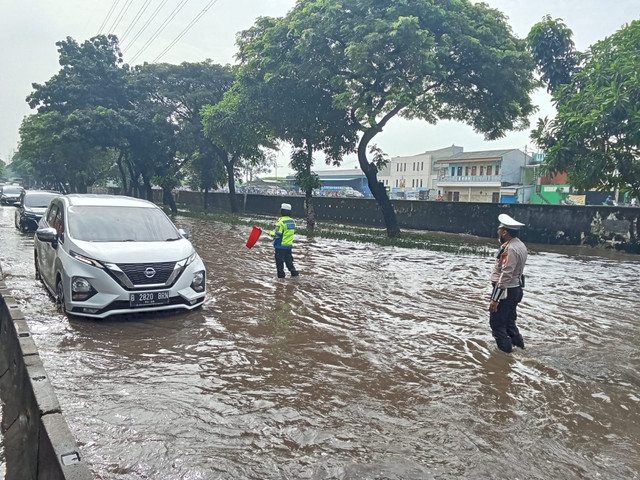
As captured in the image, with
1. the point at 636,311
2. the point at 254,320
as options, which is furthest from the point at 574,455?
the point at 636,311

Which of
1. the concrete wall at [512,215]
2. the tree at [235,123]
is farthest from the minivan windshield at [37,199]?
the concrete wall at [512,215]

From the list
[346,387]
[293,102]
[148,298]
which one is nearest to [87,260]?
[148,298]

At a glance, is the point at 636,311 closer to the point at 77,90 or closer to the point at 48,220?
the point at 48,220

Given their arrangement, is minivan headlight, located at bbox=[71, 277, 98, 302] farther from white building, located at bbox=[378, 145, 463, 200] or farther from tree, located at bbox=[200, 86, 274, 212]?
white building, located at bbox=[378, 145, 463, 200]

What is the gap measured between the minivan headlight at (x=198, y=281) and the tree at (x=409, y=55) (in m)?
10.5

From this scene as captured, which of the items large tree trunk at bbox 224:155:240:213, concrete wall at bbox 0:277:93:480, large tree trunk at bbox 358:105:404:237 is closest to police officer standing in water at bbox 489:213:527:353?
concrete wall at bbox 0:277:93:480

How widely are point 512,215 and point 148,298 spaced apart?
17.6 metres

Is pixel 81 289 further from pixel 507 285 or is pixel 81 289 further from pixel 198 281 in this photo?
pixel 507 285

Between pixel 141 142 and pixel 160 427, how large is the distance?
31518 millimetres

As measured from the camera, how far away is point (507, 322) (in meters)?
5.73

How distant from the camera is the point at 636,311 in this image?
8.34m

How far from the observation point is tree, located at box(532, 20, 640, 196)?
1013 centimetres

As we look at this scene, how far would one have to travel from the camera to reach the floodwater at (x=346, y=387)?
3406 millimetres

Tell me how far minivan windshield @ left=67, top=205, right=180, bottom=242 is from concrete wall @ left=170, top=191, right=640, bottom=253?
16.0 metres
